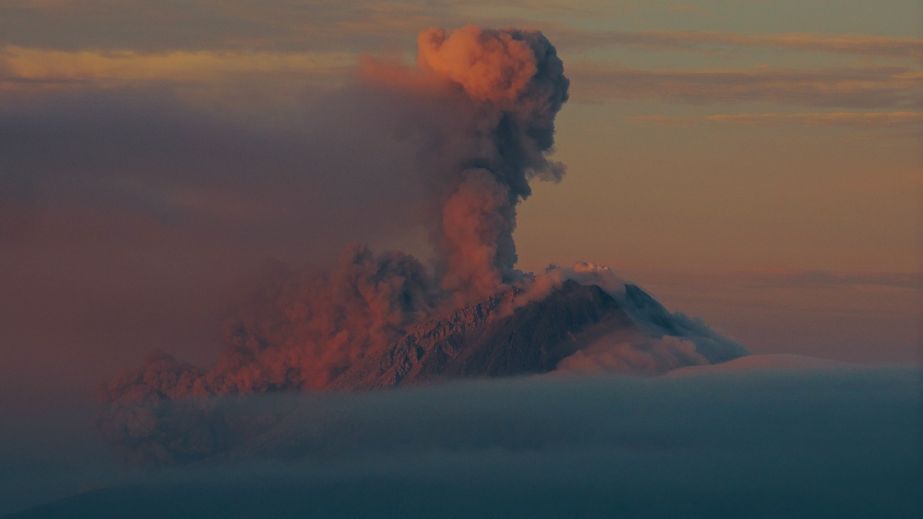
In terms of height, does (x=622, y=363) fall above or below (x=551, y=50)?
below

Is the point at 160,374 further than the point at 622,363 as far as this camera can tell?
No

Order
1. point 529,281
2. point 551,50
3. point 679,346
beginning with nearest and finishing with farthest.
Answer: point 551,50 → point 529,281 → point 679,346

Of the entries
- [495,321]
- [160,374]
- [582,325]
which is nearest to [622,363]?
[582,325]

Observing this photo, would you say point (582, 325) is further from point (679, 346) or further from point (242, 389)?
point (242, 389)

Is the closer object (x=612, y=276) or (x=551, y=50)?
(x=551, y=50)

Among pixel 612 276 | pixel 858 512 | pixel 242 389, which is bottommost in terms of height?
pixel 858 512

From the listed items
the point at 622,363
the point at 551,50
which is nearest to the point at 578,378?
the point at 622,363

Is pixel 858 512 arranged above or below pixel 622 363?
below

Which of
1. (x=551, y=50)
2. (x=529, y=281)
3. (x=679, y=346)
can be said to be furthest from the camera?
(x=679, y=346)

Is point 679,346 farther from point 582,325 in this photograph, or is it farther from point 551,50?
point 551,50
